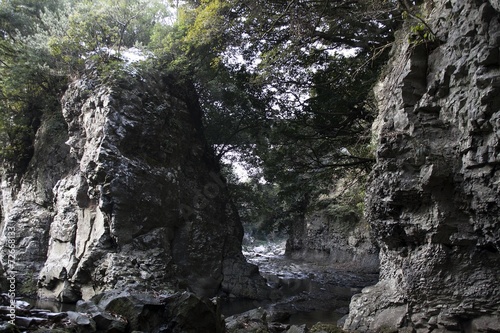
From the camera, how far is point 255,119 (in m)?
19.2

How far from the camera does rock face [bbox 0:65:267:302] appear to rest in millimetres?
13062

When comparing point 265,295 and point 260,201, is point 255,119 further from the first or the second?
point 265,295

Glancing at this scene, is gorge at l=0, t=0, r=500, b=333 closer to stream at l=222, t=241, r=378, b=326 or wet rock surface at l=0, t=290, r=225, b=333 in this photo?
wet rock surface at l=0, t=290, r=225, b=333

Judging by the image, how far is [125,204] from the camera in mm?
13227

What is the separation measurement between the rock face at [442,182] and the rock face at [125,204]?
24.4 feet

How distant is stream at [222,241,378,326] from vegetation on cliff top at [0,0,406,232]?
447cm

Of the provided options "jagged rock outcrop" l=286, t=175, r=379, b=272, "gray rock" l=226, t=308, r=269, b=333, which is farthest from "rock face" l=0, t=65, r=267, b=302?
"jagged rock outcrop" l=286, t=175, r=379, b=272

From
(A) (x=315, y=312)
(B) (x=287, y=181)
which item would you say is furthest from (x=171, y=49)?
(A) (x=315, y=312)

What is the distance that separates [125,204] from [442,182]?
10.4 m

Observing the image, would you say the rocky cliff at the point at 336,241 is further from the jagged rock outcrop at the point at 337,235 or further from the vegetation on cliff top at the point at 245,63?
the vegetation on cliff top at the point at 245,63

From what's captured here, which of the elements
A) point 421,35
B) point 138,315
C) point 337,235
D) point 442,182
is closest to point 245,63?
point 421,35

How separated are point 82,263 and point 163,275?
9.85 ft

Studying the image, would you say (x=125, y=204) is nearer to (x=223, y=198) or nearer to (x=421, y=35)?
(x=223, y=198)

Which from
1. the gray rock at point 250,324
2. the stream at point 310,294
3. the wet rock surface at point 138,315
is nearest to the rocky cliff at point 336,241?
the stream at point 310,294
